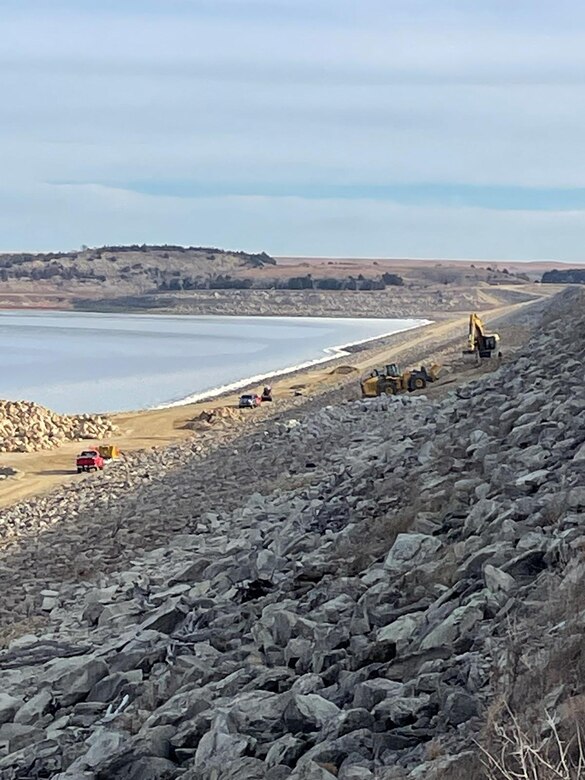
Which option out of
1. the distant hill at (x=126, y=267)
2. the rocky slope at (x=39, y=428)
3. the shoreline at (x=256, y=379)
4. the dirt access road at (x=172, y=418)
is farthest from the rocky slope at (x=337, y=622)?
the distant hill at (x=126, y=267)

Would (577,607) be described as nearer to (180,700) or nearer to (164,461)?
(180,700)

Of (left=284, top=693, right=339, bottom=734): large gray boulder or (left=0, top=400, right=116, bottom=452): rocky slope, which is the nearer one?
(left=284, top=693, right=339, bottom=734): large gray boulder

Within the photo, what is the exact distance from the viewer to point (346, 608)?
8.16 metres

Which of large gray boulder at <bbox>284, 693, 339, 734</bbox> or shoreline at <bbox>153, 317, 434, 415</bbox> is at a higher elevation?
large gray boulder at <bbox>284, 693, 339, 734</bbox>

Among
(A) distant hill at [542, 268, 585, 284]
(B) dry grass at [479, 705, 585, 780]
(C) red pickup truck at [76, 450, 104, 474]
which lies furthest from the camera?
(A) distant hill at [542, 268, 585, 284]

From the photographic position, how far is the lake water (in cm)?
4791

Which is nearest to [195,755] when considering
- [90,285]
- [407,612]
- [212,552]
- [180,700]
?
[180,700]

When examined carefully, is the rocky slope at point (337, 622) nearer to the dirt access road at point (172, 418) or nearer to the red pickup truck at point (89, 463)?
the dirt access road at point (172, 418)

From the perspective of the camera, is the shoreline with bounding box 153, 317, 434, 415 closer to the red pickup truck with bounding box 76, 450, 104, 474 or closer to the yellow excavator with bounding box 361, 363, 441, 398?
the yellow excavator with bounding box 361, 363, 441, 398

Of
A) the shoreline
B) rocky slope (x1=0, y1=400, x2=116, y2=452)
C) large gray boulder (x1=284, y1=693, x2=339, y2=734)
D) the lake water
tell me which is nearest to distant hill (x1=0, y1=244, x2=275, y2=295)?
the lake water

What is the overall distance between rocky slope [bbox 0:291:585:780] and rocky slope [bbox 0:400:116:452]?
48.5ft

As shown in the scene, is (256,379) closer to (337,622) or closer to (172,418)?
(172,418)

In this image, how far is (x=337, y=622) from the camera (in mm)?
7926

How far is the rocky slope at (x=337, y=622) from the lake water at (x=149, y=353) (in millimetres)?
28459
